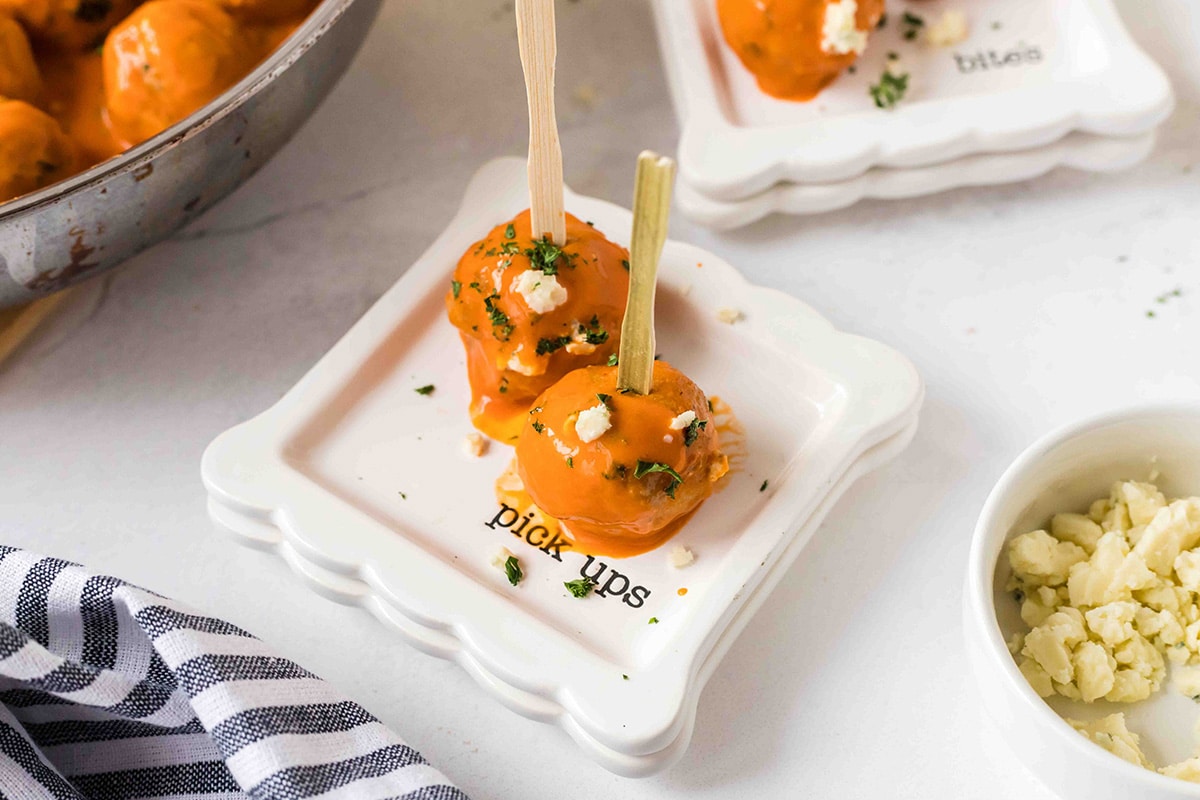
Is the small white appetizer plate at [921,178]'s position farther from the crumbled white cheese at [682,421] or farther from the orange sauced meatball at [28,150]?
the orange sauced meatball at [28,150]

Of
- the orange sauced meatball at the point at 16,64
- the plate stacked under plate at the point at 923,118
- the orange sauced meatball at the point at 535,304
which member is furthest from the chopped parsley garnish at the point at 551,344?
the orange sauced meatball at the point at 16,64

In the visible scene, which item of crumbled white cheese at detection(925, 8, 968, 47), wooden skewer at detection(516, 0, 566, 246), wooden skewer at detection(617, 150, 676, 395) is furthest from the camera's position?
crumbled white cheese at detection(925, 8, 968, 47)

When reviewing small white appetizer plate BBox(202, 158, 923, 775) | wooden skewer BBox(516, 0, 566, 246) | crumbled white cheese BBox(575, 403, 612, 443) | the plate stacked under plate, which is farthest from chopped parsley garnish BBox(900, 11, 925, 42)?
crumbled white cheese BBox(575, 403, 612, 443)

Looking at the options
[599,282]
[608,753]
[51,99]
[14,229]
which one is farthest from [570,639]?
[51,99]

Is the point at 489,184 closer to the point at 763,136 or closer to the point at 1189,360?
the point at 763,136

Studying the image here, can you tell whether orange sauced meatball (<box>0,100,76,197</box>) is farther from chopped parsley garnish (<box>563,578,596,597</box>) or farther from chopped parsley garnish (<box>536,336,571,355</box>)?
chopped parsley garnish (<box>563,578,596,597</box>)

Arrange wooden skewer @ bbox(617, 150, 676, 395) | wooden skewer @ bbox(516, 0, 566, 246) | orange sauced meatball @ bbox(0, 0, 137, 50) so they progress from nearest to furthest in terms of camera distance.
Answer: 1. wooden skewer @ bbox(617, 150, 676, 395)
2. wooden skewer @ bbox(516, 0, 566, 246)
3. orange sauced meatball @ bbox(0, 0, 137, 50)

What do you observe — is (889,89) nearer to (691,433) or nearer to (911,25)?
(911,25)
